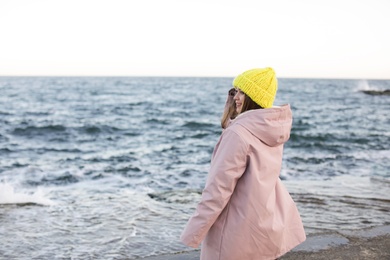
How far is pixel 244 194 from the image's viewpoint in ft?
7.21

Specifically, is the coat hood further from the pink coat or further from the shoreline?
the shoreline

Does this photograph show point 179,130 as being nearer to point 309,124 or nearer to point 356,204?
point 309,124

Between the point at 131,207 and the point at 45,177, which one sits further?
the point at 45,177

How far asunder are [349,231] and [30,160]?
31.2 feet

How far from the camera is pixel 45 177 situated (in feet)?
31.0

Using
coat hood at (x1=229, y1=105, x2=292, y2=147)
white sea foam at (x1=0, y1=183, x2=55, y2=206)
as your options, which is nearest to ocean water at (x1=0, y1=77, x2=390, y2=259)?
white sea foam at (x1=0, y1=183, x2=55, y2=206)

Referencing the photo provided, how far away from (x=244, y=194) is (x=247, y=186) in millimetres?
45

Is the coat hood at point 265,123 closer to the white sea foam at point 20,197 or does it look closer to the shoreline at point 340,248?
the shoreline at point 340,248

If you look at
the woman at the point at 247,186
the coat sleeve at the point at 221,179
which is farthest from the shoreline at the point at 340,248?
the coat sleeve at the point at 221,179

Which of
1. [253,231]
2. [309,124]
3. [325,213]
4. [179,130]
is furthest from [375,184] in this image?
[309,124]

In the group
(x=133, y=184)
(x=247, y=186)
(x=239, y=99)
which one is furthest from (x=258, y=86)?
(x=133, y=184)

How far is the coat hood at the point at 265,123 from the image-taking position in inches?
84.7

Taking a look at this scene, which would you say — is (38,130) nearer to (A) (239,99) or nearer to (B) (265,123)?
(A) (239,99)

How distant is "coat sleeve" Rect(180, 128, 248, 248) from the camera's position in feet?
6.91
